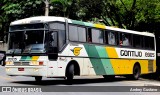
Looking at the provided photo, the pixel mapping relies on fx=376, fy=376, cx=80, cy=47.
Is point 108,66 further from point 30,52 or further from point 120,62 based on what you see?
point 30,52

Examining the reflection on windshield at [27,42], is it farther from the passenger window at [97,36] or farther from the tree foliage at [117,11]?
the tree foliage at [117,11]

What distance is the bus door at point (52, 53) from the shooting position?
53.5 ft

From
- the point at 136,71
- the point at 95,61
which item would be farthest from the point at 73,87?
the point at 136,71

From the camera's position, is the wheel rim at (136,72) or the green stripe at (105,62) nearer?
the green stripe at (105,62)

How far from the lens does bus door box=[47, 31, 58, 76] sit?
16.3 meters

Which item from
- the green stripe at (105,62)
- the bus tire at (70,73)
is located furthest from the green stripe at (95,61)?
the bus tire at (70,73)

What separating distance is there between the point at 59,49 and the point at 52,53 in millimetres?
469

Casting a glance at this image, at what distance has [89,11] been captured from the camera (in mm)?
31828

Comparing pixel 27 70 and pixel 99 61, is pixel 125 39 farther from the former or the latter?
pixel 27 70

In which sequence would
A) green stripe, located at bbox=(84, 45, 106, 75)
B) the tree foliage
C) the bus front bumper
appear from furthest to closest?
the tree foliage, green stripe, located at bbox=(84, 45, 106, 75), the bus front bumper

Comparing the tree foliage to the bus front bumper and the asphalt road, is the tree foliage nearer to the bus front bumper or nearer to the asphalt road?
the asphalt road

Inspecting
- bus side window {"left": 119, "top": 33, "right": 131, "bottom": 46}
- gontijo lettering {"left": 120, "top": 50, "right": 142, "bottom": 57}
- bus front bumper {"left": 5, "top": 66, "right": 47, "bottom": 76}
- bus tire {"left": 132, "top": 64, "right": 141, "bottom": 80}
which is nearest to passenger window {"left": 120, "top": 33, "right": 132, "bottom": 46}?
bus side window {"left": 119, "top": 33, "right": 131, "bottom": 46}

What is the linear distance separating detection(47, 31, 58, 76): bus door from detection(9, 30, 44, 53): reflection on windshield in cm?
36

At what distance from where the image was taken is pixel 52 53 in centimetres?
1636
